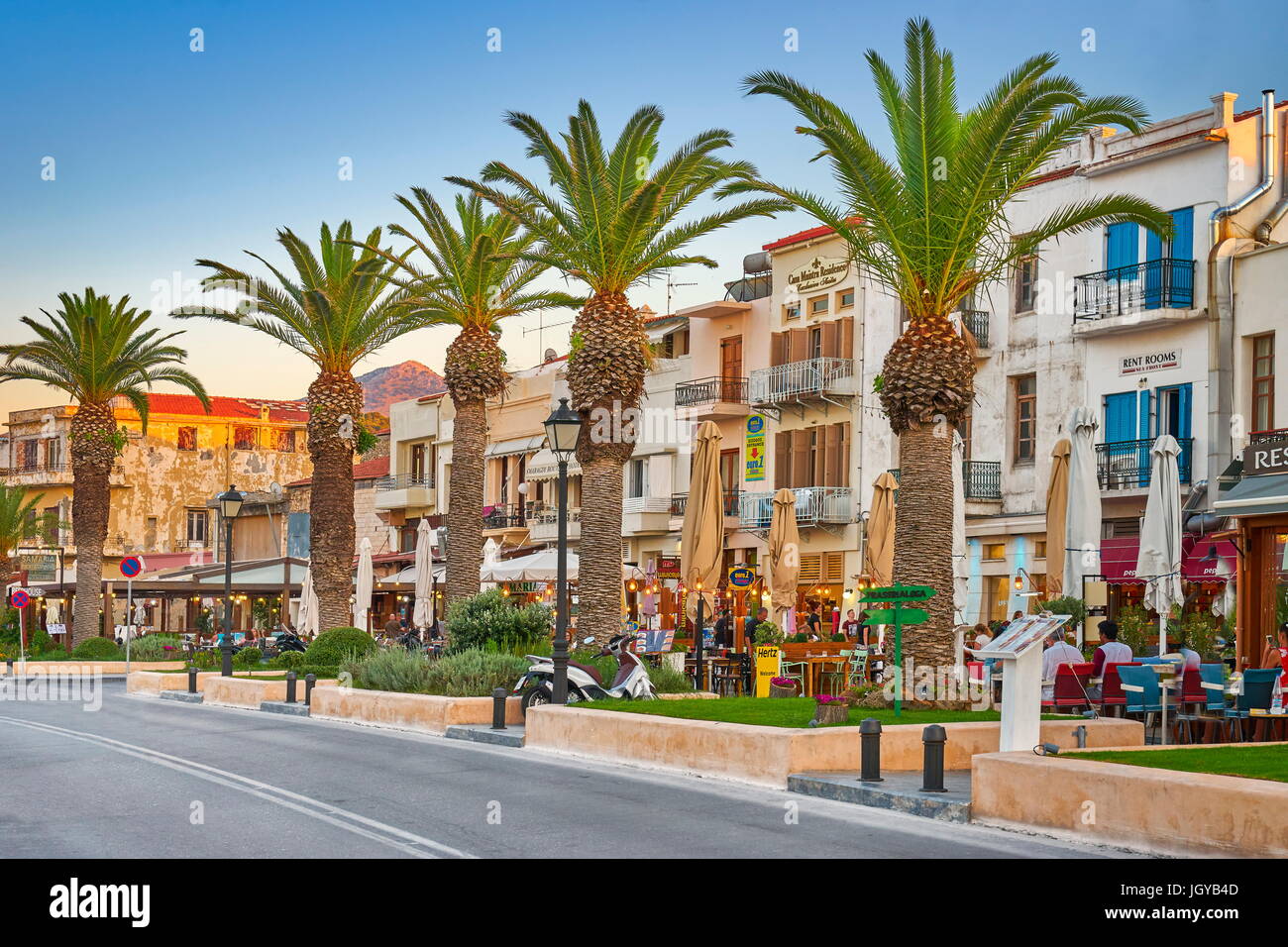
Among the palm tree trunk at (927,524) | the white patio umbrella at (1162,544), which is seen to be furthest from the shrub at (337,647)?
the white patio umbrella at (1162,544)

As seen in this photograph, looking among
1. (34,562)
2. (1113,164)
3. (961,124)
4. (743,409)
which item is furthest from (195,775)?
(34,562)

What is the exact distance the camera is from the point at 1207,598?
108ft

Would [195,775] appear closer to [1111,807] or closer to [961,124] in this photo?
[1111,807]

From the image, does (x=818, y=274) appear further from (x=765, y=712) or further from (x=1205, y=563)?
(x=765, y=712)

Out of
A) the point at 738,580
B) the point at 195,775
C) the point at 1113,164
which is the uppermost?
the point at 1113,164

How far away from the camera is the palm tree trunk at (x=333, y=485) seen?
118ft

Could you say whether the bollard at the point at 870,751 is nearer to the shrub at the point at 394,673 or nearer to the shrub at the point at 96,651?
the shrub at the point at 394,673

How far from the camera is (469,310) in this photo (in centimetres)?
3388

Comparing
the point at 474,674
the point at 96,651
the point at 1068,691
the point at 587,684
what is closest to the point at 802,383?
the point at 96,651

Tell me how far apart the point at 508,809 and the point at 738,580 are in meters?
13.9

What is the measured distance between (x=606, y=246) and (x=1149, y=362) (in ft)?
47.2

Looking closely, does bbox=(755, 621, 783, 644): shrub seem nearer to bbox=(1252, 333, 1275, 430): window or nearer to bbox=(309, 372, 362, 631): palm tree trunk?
bbox=(309, 372, 362, 631): palm tree trunk

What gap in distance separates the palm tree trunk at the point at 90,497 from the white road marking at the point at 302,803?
27.4 metres

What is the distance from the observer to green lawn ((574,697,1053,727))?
17500 millimetres
